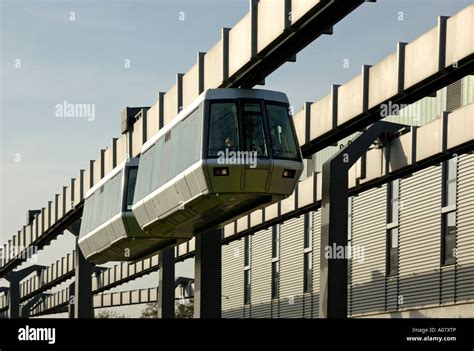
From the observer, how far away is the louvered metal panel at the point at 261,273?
242 feet

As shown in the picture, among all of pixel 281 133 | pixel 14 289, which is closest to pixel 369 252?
pixel 281 133

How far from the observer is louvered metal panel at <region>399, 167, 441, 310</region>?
1861 inches

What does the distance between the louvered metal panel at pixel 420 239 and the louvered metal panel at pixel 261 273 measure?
76.3 feet

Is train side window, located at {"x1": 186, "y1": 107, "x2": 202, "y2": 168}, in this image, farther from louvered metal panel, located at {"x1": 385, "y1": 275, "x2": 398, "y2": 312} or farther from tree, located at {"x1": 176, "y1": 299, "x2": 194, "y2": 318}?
tree, located at {"x1": 176, "y1": 299, "x2": 194, "y2": 318}

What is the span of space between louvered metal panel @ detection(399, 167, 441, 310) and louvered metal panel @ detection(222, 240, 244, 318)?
29877 millimetres

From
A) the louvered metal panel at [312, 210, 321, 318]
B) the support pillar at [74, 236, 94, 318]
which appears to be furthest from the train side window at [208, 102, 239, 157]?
the louvered metal panel at [312, 210, 321, 318]

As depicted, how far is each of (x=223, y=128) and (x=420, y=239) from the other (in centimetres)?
2563

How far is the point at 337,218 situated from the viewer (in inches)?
1224

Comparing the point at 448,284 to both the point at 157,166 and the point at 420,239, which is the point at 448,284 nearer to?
the point at 420,239

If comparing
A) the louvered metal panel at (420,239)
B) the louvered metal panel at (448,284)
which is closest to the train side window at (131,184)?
the louvered metal panel at (448,284)

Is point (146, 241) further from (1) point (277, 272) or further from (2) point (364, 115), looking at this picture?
(1) point (277, 272)

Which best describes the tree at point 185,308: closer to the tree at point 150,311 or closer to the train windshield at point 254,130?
the tree at point 150,311

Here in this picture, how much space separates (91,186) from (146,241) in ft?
33.3
